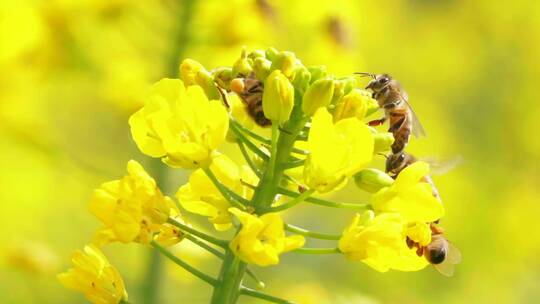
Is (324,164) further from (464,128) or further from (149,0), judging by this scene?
(464,128)

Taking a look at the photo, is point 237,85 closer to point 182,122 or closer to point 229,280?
point 182,122

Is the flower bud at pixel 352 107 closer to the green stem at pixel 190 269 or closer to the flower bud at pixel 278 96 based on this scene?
the flower bud at pixel 278 96

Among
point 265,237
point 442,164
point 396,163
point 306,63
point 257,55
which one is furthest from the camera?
point 306,63

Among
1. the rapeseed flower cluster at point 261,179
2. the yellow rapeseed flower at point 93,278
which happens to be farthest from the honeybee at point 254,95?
the yellow rapeseed flower at point 93,278

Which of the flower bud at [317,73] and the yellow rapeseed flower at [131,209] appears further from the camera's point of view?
the flower bud at [317,73]

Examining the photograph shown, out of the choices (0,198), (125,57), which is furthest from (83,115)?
(125,57)

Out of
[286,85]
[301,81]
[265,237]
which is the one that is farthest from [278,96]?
[265,237]

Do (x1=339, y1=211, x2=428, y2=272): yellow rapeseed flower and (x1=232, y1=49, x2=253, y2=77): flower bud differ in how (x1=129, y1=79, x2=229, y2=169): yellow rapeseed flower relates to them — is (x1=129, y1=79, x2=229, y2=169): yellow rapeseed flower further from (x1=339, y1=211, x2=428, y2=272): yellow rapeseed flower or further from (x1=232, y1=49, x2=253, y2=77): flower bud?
(x1=339, y1=211, x2=428, y2=272): yellow rapeseed flower
